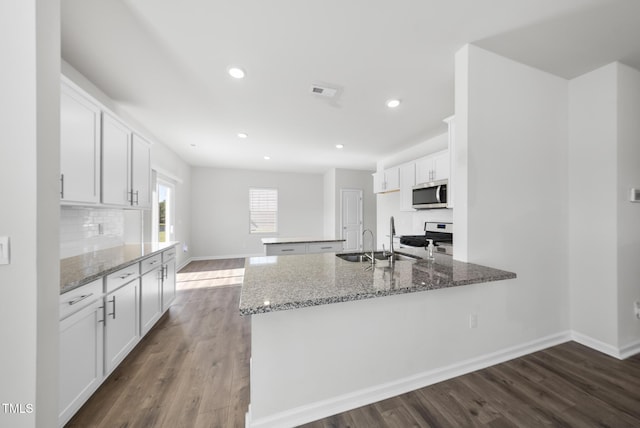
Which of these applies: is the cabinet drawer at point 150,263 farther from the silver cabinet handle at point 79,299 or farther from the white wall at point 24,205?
the white wall at point 24,205

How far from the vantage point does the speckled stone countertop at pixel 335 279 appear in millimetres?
1171

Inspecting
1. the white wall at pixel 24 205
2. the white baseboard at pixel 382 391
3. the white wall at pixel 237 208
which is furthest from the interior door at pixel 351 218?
the white wall at pixel 24 205

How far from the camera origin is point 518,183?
2.03 m

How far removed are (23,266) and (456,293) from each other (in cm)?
240

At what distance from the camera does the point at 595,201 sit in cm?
212

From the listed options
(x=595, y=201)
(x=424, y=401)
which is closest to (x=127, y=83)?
(x=424, y=401)

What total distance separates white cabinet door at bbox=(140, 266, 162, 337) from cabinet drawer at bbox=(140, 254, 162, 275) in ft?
0.14

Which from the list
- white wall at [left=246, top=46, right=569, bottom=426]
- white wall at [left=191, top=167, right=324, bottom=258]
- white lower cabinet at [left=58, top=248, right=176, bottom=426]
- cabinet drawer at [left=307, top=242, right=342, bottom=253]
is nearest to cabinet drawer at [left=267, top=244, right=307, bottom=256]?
cabinet drawer at [left=307, top=242, right=342, bottom=253]

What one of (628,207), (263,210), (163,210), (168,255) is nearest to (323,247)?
(168,255)

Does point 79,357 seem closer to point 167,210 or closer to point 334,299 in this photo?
point 334,299

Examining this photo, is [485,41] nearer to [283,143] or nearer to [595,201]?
[595,201]

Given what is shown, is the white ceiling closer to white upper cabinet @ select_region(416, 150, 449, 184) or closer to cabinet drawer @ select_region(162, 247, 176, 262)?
white upper cabinet @ select_region(416, 150, 449, 184)

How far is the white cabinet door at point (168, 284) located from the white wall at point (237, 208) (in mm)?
3597

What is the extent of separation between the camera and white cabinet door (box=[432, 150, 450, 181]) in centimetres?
340
